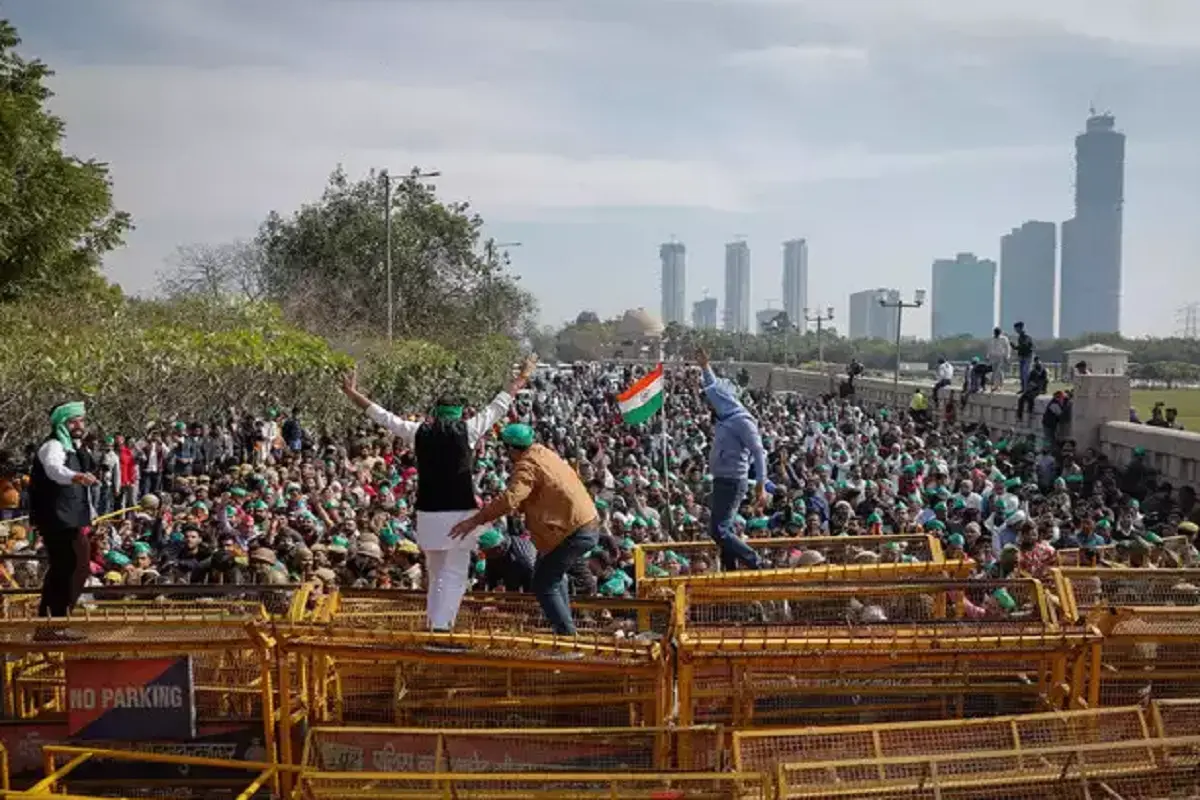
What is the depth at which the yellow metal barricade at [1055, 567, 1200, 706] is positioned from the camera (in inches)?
278

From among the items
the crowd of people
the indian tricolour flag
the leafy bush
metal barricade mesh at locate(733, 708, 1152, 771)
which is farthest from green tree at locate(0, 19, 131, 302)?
metal barricade mesh at locate(733, 708, 1152, 771)

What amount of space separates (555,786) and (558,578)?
1558mm

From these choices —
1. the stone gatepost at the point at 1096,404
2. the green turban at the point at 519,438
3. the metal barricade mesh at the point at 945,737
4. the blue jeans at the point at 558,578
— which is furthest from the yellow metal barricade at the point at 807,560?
the stone gatepost at the point at 1096,404

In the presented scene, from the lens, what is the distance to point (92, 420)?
25.6 meters

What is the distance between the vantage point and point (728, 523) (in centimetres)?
1004

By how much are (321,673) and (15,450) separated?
19081 mm

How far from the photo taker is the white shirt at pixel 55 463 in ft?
26.5

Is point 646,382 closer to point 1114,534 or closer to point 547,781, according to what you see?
point 1114,534

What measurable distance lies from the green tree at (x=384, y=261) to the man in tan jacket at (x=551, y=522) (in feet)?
160

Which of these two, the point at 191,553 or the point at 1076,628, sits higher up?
the point at 1076,628

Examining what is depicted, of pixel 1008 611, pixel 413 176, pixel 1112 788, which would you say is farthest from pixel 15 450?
pixel 413 176

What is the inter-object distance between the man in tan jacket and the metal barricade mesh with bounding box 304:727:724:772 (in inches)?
37.0

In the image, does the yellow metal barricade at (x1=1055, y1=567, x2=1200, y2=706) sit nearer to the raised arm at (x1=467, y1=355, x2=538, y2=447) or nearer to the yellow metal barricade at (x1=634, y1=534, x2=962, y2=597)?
the yellow metal barricade at (x1=634, y1=534, x2=962, y2=597)

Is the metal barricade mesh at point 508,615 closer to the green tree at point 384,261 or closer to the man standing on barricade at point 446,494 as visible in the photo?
the man standing on barricade at point 446,494
